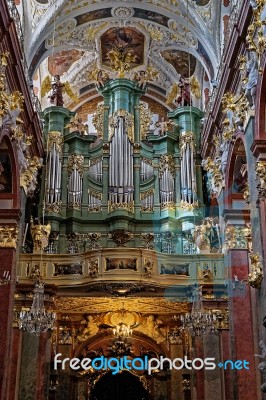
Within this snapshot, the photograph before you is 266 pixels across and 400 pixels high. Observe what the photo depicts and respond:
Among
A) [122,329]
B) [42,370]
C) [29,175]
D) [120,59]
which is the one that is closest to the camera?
[42,370]

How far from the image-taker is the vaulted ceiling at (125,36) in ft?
53.7

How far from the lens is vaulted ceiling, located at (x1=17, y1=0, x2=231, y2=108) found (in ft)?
53.7

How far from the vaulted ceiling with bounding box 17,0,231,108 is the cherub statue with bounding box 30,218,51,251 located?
4.27 metres

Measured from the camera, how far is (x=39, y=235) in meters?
16.0

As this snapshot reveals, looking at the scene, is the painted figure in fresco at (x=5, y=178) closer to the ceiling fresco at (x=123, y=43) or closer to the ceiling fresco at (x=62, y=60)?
the ceiling fresco at (x=62, y=60)

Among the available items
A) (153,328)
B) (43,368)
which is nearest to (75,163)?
(153,328)

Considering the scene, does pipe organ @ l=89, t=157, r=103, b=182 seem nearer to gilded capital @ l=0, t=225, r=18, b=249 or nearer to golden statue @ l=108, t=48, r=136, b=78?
golden statue @ l=108, t=48, r=136, b=78

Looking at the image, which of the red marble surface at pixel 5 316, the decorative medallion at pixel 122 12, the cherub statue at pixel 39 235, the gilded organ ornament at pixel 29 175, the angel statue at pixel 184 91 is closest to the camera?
the red marble surface at pixel 5 316

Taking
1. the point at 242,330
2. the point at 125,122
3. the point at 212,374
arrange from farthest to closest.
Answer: the point at 125,122 → the point at 212,374 → the point at 242,330

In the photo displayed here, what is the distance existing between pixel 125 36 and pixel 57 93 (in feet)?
8.94

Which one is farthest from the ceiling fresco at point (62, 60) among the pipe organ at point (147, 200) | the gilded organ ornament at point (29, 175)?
the pipe organ at point (147, 200)

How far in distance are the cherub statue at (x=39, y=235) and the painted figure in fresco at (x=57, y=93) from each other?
4.85 meters

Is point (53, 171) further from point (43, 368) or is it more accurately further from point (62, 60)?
point (43, 368)

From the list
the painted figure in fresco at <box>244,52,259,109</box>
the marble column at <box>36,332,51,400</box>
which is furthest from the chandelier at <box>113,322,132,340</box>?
the painted figure in fresco at <box>244,52,259,109</box>
